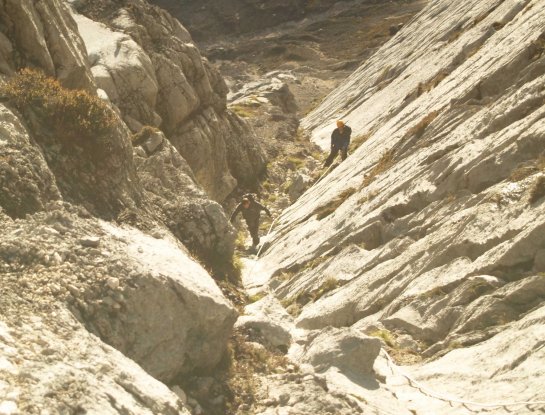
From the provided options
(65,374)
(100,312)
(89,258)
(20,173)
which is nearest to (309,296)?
(89,258)

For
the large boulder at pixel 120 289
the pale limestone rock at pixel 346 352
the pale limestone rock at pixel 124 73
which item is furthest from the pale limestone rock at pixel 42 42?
the pale limestone rock at pixel 346 352

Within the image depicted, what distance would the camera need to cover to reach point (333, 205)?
25.3 meters

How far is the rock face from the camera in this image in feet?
93.8

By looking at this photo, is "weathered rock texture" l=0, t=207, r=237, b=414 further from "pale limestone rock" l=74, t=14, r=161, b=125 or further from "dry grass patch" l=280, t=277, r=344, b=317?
"pale limestone rock" l=74, t=14, r=161, b=125

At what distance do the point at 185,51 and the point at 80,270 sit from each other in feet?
91.0

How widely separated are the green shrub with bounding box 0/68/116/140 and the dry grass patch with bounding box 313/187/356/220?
459 inches

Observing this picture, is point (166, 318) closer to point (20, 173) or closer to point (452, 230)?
point (20, 173)

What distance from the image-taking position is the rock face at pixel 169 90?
2859 cm

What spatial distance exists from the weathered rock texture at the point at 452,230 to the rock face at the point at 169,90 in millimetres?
6176

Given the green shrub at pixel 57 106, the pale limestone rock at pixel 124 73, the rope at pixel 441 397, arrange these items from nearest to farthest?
the rope at pixel 441 397 → the green shrub at pixel 57 106 → the pale limestone rock at pixel 124 73

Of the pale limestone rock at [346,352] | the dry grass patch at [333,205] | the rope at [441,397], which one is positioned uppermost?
the dry grass patch at [333,205]

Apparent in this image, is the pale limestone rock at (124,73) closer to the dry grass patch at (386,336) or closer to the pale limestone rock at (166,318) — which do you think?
the pale limestone rock at (166,318)

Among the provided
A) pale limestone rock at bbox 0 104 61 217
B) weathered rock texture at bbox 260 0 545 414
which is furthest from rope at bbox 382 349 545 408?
pale limestone rock at bbox 0 104 61 217

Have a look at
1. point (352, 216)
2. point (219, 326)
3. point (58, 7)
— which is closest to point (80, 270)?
point (219, 326)
